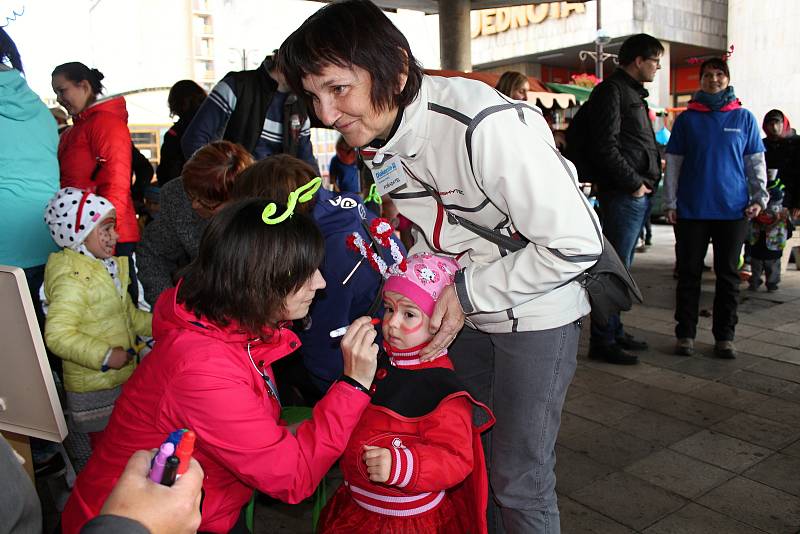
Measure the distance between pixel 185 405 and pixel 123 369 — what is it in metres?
1.63

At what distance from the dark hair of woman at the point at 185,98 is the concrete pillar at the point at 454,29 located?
5.01m

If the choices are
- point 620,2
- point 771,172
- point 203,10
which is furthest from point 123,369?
point 203,10

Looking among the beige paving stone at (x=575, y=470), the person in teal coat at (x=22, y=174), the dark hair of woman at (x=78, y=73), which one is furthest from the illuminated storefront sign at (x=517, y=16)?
the beige paving stone at (x=575, y=470)

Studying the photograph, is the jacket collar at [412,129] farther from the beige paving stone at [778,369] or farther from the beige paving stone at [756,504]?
the beige paving stone at [778,369]

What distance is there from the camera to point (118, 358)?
2902 mm

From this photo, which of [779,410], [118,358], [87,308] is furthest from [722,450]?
[87,308]

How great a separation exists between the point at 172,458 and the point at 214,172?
2.07 m

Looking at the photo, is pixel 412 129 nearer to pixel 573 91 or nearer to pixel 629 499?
pixel 629 499

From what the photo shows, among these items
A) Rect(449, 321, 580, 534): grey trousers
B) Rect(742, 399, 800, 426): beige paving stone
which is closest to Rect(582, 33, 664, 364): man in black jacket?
Rect(742, 399, 800, 426): beige paving stone

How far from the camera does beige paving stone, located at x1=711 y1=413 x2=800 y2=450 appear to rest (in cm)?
350

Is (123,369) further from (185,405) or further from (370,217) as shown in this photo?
(185,405)

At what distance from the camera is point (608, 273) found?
191cm

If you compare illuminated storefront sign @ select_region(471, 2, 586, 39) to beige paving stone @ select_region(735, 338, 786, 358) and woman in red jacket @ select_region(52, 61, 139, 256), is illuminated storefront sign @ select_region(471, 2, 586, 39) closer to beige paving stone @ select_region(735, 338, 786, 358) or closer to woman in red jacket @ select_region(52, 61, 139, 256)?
beige paving stone @ select_region(735, 338, 786, 358)

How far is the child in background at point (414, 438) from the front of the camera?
1.86 metres
